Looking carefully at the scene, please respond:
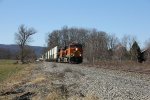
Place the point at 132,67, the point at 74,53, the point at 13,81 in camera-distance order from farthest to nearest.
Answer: the point at 74,53
the point at 132,67
the point at 13,81

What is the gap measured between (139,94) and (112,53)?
10758 cm

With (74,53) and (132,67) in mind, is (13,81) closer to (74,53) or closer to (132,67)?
(132,67)

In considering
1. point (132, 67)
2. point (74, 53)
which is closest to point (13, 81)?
point (132, 67)

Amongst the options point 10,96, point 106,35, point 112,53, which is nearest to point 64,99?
point 10,96

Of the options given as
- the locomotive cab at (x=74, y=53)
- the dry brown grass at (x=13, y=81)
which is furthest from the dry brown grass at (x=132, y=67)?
the dry brown grass at (x=13, y=81)

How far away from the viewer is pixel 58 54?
76.6 metres

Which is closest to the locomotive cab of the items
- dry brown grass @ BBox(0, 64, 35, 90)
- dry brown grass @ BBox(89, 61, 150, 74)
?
dry brown grass @ BBox(89, 61, 150, 74)

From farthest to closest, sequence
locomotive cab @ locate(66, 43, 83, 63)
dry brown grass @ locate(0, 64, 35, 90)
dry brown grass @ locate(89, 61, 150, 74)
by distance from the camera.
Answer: locomotive cab @ locate(66, 43, 83, 63) < dry brown grass @ locate(89, 61, 150, 74) < dry brown grass @ locate(0, 64, 35, 90)

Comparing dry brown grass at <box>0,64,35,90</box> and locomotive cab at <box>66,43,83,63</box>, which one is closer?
dry brown grass at <box>0,64,35,90</box>

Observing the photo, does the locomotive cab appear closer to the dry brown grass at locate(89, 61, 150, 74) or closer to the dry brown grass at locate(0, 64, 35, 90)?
the dry brown grass at locate(89, 61, 150, 74)

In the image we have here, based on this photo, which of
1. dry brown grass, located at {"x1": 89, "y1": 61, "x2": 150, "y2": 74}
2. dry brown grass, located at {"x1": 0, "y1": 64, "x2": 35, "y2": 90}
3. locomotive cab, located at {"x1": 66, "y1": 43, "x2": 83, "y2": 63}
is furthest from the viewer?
locomotive cab, located at {"x1": 66, "y1": 43, "x2": 83, "y2": 63}

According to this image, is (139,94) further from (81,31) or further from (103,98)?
(81,31)

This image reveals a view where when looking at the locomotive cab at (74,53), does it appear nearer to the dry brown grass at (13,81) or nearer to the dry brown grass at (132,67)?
the dry brown grass at (132,67)

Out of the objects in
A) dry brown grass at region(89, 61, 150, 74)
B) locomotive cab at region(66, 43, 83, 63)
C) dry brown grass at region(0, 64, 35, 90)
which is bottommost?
A: dry brown grass at region(0, 64, 35, 90)
